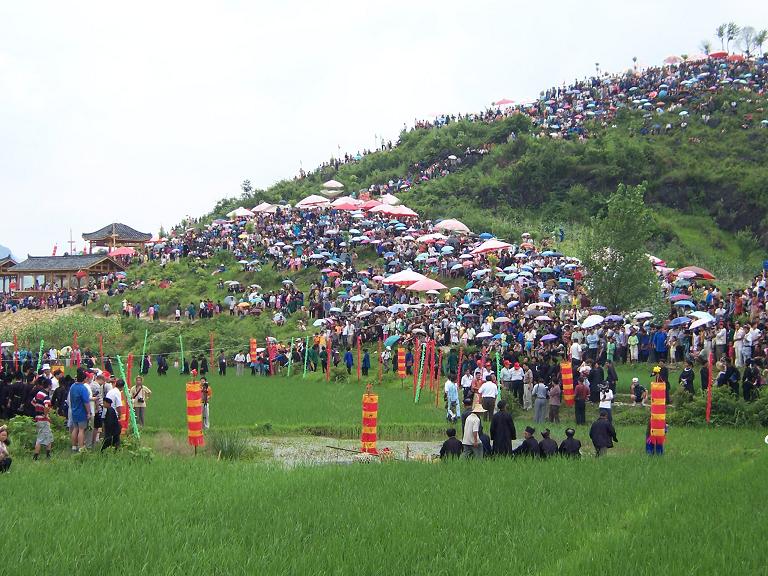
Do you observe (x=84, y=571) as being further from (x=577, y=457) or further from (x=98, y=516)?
(x=577, y=457)

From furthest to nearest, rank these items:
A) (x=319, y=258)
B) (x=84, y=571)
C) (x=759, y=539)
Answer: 1. (x=319, y=258)
2. (x=759, y=539)
3. (x=84, y=571)

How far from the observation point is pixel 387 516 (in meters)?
13.1

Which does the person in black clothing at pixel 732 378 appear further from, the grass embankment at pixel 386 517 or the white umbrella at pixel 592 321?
the white umbrella at pixel 592 321

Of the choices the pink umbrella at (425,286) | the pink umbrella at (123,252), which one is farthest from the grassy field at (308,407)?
the pink umbrella at (123,252)

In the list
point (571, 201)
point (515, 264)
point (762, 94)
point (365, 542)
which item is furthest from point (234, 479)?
point (762, 94)

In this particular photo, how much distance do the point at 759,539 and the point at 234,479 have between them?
7845 millimetres

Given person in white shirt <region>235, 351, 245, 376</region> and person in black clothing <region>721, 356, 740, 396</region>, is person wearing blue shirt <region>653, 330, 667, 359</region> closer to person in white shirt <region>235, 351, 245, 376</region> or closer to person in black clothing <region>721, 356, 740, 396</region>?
person in black clothing <region>721, 356, 740, 396</region>

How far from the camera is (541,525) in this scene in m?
12.9

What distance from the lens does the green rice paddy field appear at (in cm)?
1086

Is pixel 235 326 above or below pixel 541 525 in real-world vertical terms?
above

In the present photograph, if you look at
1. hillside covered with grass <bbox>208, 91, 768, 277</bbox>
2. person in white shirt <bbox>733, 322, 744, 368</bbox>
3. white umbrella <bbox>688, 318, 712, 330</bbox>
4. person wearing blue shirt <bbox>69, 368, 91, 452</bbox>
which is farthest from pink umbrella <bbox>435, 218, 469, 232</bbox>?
person wearing blue shirt <bbox>69, 368, 91, 452</bbox>

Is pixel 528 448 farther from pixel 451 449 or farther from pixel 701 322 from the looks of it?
pixel 701 322

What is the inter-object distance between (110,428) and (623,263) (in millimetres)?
23655

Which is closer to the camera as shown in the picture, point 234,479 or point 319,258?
point 234,479
